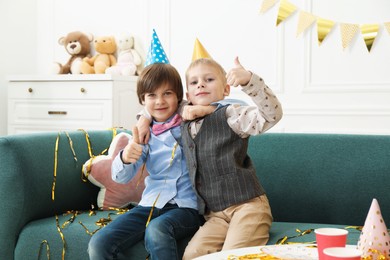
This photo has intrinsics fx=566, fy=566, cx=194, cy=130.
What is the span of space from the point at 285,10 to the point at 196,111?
190cm

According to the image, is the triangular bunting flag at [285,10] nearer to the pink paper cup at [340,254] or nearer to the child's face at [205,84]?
the child's face at [205,84]

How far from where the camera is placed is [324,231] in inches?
44.6

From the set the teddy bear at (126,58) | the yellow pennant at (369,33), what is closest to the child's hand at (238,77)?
the yellow pennant at (369,33)

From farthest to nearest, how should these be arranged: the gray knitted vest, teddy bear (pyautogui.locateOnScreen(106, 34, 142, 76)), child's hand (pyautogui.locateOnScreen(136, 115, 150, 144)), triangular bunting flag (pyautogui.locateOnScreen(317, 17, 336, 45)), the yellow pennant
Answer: teddy bear (pyautogui.locateOnScreen(106, 34, 142, 76)) → triangular bunting flag (pyautogui.locateOnScreen(317, 17, 336, 45)) → the yellow pennant → child's hand (pyautogui.locateOnScreen(136, 115, 150, 144)) → the gray knitted vest

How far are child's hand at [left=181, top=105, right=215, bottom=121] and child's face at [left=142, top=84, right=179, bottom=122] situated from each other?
0.39ft

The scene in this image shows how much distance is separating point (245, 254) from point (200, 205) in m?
0.66

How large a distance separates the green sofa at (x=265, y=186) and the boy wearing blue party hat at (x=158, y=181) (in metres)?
0.18

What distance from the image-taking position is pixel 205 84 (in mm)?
1986

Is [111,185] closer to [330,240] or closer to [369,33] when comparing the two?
[330,240]

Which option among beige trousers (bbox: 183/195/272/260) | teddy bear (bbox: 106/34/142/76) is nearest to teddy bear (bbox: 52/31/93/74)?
teddy bear (bbox: 106/34/142/76)

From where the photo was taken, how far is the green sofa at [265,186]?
205cm

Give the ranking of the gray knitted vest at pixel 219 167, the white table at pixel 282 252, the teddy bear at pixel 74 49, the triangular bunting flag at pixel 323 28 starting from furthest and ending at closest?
1. the teddy bear at pixel 74 49
2. the triangular bunting flag at pixel 323 28
3. the gray knitted vest at pixel 219 167
4. the white table at pixel 282 252

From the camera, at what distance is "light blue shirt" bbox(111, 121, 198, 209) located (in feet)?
6.55

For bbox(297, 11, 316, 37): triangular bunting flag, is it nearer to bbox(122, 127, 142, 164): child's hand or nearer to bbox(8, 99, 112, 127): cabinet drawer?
bbox(8, 99, 112, 127): cabinet drawer
